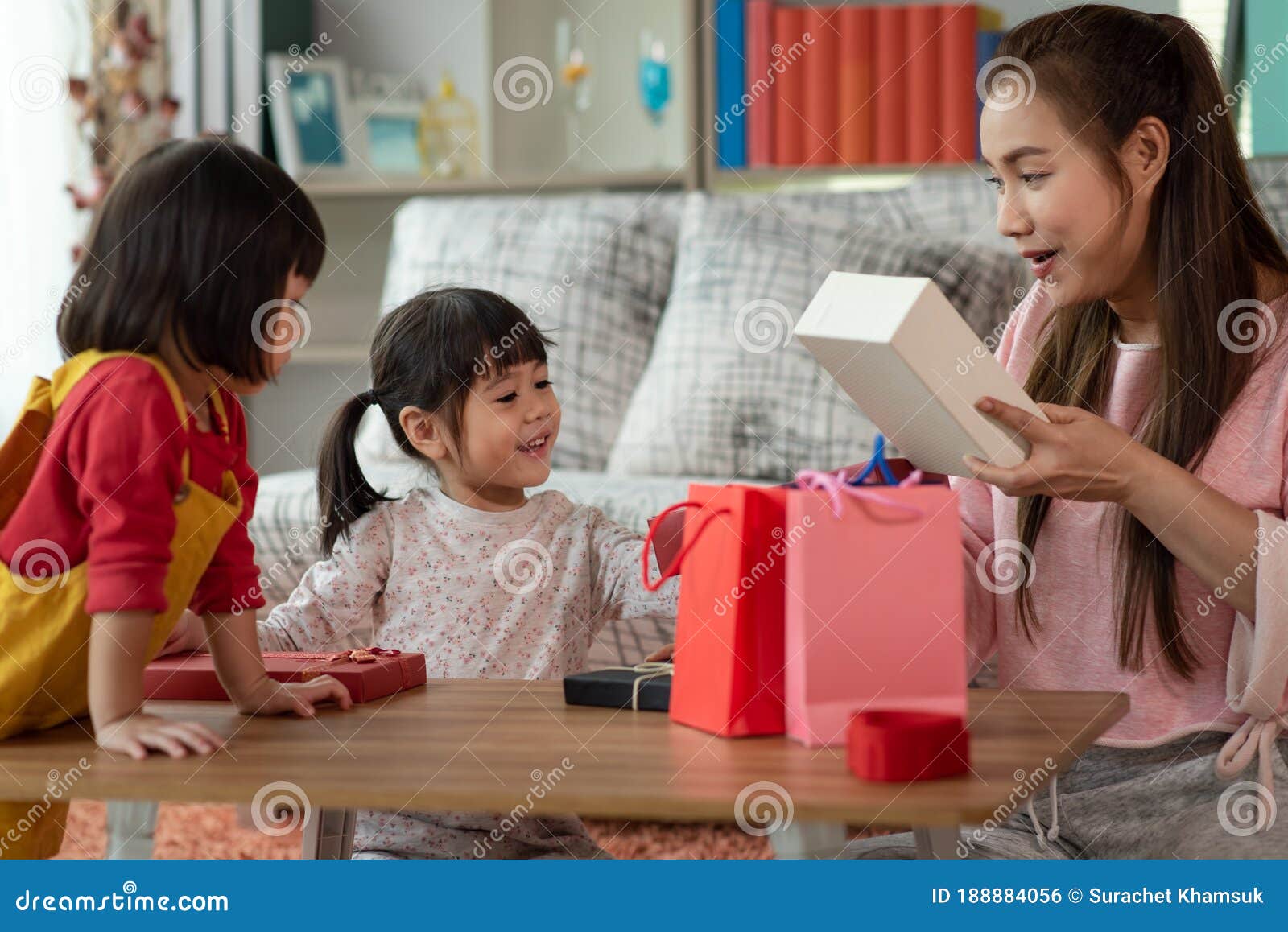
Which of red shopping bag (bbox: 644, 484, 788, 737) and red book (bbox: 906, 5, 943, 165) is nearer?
red shopping bag (bbox: 644, 484, 788, 737)

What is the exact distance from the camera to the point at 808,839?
2.40 ft

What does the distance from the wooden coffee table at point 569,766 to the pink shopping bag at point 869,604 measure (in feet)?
0.11

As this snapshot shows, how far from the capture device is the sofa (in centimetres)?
216

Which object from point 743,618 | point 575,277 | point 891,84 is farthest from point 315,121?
point 743,618

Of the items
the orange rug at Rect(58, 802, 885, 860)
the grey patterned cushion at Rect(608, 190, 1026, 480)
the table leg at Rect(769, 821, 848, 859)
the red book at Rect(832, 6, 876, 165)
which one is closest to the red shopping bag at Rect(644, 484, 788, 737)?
the table leg at Rect(769, 821, 848, 859)

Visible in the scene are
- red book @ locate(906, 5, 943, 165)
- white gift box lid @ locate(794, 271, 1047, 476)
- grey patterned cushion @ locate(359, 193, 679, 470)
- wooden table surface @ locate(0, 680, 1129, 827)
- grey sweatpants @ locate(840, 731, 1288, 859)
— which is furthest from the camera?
red book @ locate(906, 5, 943, 165)

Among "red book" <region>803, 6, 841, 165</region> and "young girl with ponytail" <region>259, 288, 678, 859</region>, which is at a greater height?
"red book" <region>803, 6, 841, 165</region>

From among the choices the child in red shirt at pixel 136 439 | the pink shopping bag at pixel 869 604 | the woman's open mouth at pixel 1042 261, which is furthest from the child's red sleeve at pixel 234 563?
the woman's open mouth at pixel 1042 261

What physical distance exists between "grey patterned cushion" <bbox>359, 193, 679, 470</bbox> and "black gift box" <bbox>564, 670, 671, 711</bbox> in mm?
1435

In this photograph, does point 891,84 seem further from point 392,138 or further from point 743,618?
point 743,618

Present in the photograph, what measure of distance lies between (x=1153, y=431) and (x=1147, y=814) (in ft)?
1.03

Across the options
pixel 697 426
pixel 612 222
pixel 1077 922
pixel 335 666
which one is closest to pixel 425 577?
pixel 335 666

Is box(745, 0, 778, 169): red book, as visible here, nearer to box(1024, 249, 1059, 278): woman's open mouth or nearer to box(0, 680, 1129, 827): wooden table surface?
box(1024, 249, 1059, 278): woman's open mouth

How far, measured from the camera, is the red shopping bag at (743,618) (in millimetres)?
833
